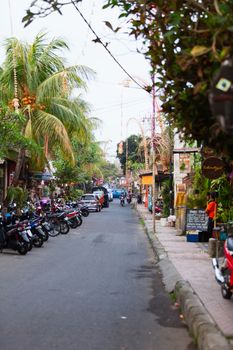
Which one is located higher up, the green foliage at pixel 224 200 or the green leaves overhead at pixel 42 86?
the green leaves overhead at pixel 42 86

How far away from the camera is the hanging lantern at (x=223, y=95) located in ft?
11.6

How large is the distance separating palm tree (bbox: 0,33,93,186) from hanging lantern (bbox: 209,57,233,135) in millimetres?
17135

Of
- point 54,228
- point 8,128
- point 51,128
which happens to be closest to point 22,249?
point 8,128

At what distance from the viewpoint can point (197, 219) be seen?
1733 centimetres

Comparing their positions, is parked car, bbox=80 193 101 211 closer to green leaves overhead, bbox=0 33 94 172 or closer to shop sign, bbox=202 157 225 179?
green leaves overhead, bbox=0 33 94 172

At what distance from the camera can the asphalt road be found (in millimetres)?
6395

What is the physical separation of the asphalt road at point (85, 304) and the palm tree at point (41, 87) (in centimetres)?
721

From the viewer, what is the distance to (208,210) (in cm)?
1548

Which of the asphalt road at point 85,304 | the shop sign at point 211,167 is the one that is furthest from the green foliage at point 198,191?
the shop sign at point 211,167

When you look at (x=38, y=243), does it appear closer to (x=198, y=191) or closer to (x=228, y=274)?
(x=198, y=191)

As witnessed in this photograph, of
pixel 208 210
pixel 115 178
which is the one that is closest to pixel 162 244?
pixel 208 210

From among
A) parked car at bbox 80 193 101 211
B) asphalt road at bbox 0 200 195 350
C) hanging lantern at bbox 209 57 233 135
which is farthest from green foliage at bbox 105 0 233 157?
parked car at bbox 80 193 101 211

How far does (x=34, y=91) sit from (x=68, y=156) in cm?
301

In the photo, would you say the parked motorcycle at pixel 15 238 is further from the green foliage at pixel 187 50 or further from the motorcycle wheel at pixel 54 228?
the green foliage at pixel 187 50
